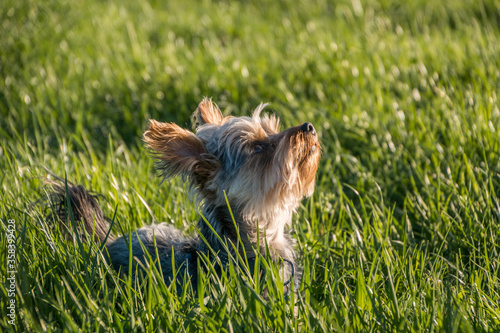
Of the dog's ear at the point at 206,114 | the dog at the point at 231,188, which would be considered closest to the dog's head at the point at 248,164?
the dog at the point at 231,188

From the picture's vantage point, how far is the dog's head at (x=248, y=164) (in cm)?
308

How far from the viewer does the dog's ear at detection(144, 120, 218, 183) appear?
2.91 metres

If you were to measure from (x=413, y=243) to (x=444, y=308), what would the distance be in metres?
1.06

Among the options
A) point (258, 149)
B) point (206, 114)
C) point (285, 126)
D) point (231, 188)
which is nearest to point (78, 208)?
point (231, 188)

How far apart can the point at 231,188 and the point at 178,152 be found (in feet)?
1.36

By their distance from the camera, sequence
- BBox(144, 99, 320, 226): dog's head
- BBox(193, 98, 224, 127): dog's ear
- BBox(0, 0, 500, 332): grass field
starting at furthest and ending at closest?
BBox(193, 98, 224, 127): dog's ear
BBox(144, 99, 320, 226): dog's head
BBox(0, 0, 500, 332): grass field

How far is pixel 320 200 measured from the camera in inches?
160

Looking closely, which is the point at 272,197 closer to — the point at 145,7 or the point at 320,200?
the point at 320,200

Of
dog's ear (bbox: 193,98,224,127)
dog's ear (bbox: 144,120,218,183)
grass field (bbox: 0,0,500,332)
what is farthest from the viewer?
dog's ear (bbox: 193,98,224,127)

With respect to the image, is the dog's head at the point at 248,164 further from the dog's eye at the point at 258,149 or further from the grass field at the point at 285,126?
the grass field at the point at 285,126

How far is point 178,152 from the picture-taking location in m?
3.00

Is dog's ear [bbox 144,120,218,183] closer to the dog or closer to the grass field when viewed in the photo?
the dog

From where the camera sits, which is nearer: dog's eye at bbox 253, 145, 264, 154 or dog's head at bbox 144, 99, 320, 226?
dog's head at bbox 144, 99, 320, 226

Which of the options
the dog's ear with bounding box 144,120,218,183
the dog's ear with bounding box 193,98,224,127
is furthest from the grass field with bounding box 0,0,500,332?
the dog's ear with bounding box 193,98,224,127
